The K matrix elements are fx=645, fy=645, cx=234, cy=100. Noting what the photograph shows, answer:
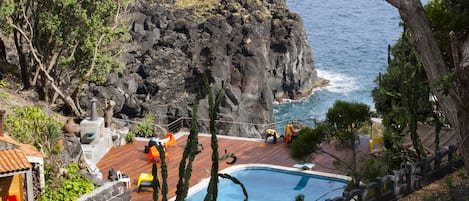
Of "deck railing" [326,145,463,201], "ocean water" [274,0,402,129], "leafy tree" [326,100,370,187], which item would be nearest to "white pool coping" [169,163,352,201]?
"leafy tree" [326,100,370,187]

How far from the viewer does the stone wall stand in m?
16.1

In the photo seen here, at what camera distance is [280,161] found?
21312 mm

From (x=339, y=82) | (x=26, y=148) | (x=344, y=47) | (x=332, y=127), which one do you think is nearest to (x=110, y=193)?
(x=26, y=148)

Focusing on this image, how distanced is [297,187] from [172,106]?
137 feet

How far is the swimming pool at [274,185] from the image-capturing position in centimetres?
1872

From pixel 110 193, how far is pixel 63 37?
12420 mm

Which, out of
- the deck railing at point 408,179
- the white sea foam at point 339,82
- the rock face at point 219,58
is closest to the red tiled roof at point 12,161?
the deck railing at point 408,179

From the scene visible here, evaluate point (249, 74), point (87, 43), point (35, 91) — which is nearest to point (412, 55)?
point (87, 43)

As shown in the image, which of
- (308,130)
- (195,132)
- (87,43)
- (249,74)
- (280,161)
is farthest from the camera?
(249,74)

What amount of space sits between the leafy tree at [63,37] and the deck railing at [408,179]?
16433 mm

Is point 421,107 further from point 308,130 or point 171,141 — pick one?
point 171,141

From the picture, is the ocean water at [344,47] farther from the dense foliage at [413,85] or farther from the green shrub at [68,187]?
the green shrub at [68,187]

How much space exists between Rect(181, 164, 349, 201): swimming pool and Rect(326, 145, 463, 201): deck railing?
4.18 metres

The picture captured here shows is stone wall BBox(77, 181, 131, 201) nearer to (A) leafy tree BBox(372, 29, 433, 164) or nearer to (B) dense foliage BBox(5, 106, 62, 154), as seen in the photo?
(B) dense foliage BBox(5, 106, 62, 154)
